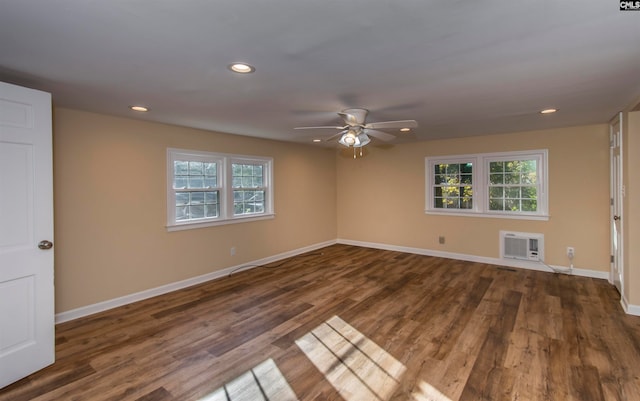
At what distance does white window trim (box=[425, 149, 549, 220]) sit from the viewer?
5074 millimetres

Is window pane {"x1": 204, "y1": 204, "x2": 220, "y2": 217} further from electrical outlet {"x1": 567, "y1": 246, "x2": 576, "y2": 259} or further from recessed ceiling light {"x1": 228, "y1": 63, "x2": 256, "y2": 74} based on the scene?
electrical outlet {"x1": 567, "y1": 246, "x2": 576, "y2": 259}

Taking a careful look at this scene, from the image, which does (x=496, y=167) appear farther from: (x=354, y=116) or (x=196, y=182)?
(x=196, y=182)

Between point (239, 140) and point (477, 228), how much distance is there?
14.8 ft

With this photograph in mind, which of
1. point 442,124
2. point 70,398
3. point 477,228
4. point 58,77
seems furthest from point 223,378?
point 477,228

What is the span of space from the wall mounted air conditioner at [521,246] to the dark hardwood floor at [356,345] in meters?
0.63

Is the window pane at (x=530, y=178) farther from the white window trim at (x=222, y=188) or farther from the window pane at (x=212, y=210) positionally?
the window pane at (x=212, y=210)

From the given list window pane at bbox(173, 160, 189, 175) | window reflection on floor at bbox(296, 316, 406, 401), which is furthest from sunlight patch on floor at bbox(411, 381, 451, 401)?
window pane at bbox(173, 160, 189, 175)

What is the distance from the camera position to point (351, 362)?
257 centimetres

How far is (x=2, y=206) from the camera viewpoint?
2.29 m

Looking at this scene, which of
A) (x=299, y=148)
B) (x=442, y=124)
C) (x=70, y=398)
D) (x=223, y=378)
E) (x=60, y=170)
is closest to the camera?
(x=70, y=398)

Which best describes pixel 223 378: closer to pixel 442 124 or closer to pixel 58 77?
pixel 58 77

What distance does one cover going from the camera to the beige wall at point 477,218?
15.4 feet

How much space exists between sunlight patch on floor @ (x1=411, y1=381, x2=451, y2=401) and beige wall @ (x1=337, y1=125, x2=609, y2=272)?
13.3 ft

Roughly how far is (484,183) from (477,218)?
65 centimetres
